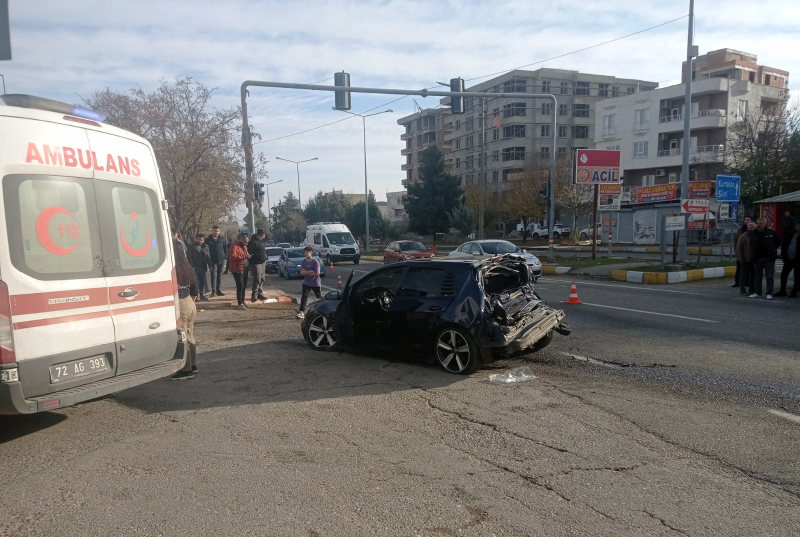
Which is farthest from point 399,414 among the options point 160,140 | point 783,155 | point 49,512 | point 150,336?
point 783,155

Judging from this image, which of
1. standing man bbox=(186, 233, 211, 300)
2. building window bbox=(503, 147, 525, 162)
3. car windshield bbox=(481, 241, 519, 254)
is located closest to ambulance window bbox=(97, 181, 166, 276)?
standing man bbox=(186, 233, 211, 300)

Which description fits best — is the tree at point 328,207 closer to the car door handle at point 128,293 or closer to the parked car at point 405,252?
the parked car at point 405,252

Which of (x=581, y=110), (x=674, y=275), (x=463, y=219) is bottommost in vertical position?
(x=674, y=275)

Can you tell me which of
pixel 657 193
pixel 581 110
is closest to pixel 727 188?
pixel 657 193

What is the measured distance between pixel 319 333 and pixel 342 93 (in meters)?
10.8

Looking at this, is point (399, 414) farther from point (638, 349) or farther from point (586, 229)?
point (586, 229)

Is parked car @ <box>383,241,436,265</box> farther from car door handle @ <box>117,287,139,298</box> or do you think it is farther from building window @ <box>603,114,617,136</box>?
building window @ <box>603,114,617,136</box>

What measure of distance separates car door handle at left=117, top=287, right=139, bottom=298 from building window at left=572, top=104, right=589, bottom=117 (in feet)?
245

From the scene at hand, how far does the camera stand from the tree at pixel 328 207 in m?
80.8

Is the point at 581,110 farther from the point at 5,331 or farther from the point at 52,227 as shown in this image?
the point at 5,331

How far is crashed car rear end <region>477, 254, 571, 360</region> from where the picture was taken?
7055 mm

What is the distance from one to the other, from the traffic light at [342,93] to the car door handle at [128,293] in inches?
520

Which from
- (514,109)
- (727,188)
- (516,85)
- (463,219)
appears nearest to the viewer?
(727,188)

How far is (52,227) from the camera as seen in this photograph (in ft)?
16.1
